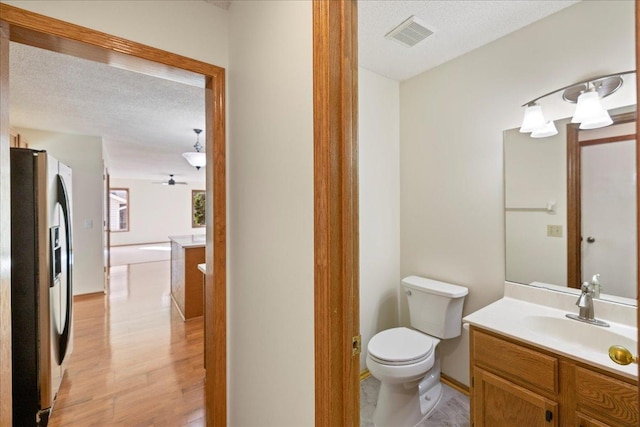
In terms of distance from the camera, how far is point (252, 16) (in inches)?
53.6

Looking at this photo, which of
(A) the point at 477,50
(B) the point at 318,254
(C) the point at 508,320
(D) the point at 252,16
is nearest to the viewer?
(B) the point at 318,254

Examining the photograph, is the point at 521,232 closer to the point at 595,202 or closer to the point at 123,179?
the point at 595,202

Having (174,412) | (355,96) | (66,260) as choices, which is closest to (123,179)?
(66,260)

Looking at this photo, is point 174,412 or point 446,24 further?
point 174,412

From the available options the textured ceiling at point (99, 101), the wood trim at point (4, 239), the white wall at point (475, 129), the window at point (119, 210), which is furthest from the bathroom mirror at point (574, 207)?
the window at point (119, 210)

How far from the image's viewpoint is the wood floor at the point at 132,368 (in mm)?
2008

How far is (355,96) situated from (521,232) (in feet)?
5.26

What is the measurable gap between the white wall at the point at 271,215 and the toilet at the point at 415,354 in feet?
2.94

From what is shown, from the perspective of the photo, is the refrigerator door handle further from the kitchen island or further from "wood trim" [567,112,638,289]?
"wood trim" [567,112,638,289]

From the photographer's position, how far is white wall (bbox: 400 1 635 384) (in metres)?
1.62

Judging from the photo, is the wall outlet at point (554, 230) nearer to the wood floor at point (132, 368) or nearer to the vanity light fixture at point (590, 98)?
the vanity light fixture at point (590, 98)

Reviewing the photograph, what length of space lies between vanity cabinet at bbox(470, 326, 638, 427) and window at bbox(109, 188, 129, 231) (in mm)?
11072

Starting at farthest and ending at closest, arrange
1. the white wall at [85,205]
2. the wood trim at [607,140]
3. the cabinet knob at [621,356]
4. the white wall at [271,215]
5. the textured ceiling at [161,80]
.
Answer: the white wall at [85,205], the textured ceiling at [161,80], the wood trim at [607,140], the white wall at [271,215], the cabinet knob at [621,356]

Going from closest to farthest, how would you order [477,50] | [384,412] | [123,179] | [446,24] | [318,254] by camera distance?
[318,254]
[446,24]
[384,412]
[477,50]
[123,179]
